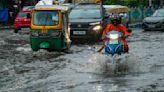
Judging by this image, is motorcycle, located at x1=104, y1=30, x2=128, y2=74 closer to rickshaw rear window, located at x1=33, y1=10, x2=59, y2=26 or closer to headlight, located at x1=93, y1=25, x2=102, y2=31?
rickshaw rear window, located at x1=33, y1=10, x2=59, y2=26

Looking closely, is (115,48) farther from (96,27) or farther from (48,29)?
(96,27)

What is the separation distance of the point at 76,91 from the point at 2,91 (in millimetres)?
1640

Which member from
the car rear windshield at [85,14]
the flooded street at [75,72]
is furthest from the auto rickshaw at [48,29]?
the car rear windshield at [85,14]

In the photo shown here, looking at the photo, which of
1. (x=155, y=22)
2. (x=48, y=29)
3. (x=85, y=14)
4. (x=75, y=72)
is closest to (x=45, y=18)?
(x=48, y=29)

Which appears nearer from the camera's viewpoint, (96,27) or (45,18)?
(45,18)

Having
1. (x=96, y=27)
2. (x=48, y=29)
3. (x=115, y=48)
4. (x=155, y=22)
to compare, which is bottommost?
(x=155, y=22)

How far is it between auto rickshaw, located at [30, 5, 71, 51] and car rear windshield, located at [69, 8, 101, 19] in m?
6.38

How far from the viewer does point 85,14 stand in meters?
27.8

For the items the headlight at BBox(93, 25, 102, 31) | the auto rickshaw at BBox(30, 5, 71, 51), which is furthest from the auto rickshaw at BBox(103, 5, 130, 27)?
the auto rickshaw at BBox(30, 5, 71, 51)

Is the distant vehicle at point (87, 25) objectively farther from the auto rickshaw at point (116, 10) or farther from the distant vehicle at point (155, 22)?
the distant vehicle at point (155, 22)

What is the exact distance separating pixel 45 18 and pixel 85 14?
7.00m

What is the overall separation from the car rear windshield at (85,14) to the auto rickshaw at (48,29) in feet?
20.9

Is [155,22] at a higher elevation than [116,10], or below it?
below

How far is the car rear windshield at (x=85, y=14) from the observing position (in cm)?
2750
